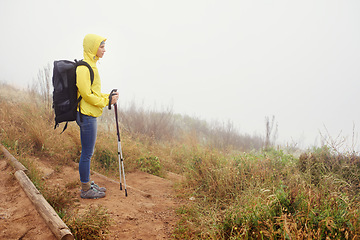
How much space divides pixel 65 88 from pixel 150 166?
3477 mm

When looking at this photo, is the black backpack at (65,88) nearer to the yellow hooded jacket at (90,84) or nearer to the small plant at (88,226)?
the yellow hooded jacket at (90,84)

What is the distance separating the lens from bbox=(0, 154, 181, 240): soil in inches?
112

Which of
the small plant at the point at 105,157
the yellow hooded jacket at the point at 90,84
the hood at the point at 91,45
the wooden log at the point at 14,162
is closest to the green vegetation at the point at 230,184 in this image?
the small plant at the point at 105,157

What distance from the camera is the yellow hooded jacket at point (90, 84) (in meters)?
3.54

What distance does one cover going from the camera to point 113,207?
3.96 metres

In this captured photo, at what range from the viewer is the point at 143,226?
355 centimetres

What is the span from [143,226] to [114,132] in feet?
14.2

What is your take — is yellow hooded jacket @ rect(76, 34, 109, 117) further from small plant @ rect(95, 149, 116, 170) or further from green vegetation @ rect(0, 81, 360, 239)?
small plant @ rect(95, 149, 116, 170)

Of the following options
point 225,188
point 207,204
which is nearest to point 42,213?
point 207,204

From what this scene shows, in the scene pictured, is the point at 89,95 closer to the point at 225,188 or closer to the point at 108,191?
the point at 108,191

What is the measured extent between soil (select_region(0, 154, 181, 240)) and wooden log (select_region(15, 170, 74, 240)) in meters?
0.08

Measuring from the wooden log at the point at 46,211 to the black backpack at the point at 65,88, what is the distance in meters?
1.03

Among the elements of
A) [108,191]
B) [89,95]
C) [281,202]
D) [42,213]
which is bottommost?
[108,191]

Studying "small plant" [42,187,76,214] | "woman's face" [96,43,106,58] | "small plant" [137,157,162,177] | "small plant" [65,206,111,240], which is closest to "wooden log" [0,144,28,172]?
"small plant" [42,187,76,214]
